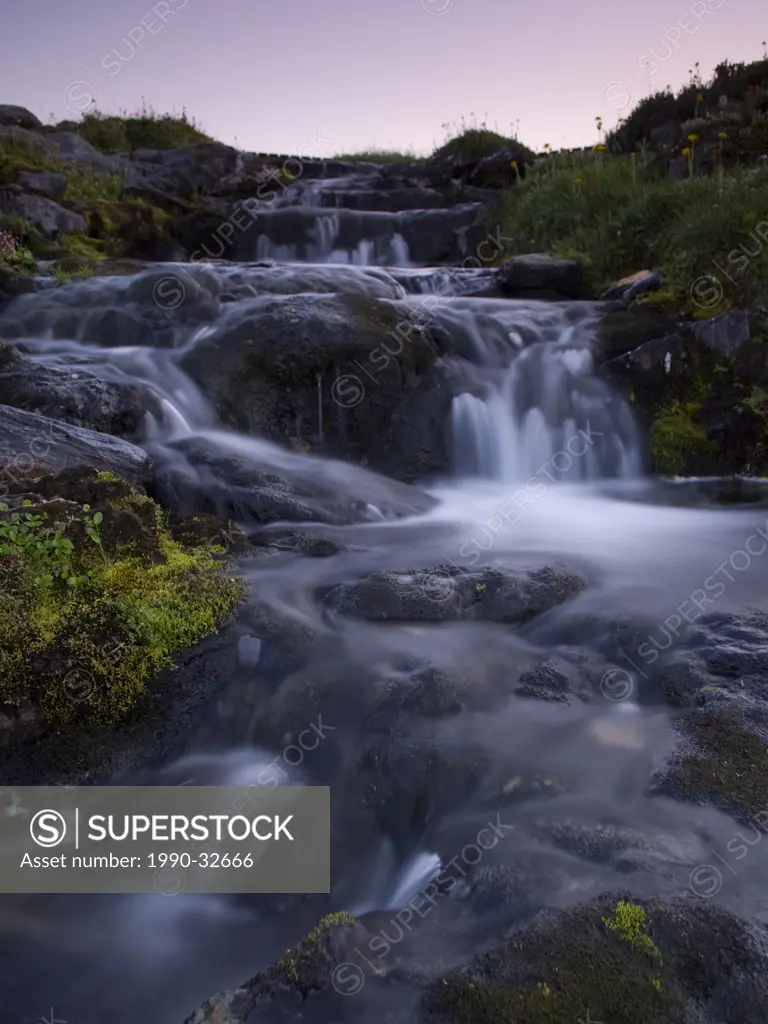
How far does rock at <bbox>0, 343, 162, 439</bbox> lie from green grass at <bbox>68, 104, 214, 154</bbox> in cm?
1442

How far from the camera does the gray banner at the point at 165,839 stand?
3129 mm

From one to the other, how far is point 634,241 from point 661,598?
318 inches

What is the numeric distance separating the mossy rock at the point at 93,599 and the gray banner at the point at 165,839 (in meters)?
0.43

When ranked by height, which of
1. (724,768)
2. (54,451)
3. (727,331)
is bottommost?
(724,768)

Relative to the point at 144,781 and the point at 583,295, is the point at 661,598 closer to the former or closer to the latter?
the point at 144,781

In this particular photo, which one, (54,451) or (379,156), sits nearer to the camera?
(54,451)

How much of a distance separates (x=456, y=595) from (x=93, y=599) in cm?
208

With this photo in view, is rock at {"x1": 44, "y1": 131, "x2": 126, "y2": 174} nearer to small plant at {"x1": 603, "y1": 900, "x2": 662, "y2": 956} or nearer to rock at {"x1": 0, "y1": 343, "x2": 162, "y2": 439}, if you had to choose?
rock at {"x1": 0, "y1": 343, "x2": 162, "y2": 439}

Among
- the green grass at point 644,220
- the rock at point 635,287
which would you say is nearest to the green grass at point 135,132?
the green grass at point 644,220

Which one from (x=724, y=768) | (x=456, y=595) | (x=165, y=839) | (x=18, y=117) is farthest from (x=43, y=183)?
(x=724, y=768)

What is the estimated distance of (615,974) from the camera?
2.26 m

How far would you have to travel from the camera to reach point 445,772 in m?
3.34

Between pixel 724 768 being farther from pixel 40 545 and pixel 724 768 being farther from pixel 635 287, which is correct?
pixel 635 287

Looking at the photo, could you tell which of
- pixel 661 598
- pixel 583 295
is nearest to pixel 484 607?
pixel 661 598
